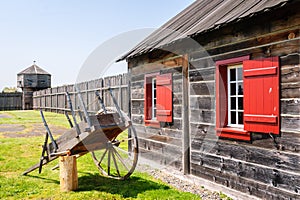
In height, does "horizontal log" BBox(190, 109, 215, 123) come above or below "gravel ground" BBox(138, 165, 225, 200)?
above

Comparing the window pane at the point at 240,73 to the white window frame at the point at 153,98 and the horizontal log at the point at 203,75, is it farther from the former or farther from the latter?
the white window frame at the point at 153,98

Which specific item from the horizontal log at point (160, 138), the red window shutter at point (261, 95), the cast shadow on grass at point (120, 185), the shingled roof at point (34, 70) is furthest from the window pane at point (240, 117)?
the shingled roof at point (34, 70)

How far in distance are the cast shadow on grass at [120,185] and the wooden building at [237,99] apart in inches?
36.1

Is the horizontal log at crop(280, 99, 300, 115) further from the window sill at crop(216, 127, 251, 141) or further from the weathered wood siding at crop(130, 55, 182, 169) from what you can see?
the weathered wood siding at crop(130, 55, 182, 169)

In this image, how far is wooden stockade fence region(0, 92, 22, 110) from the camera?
3116 cm

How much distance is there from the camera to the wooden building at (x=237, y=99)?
3.95 meters

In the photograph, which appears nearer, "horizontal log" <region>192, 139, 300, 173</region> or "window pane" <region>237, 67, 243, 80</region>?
"horizontal log" <region>192, 139, 300, 173</region>

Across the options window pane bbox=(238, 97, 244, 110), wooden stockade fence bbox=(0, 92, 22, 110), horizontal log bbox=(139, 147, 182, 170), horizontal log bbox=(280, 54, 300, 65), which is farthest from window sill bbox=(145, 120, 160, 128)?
wooden stockade fence bbox=(0, 92, 22, 110)

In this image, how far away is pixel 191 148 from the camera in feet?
19.4

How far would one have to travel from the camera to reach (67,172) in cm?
518

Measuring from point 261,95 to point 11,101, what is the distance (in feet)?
107

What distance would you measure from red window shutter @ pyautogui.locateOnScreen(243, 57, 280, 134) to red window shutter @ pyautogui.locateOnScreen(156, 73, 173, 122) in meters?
2.28

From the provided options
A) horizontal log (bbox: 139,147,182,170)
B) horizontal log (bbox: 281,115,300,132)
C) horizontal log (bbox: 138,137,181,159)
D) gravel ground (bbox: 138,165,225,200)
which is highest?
horizontal log (bbox: 281,115,300,132)

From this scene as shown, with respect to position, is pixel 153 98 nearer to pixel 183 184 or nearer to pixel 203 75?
pixel 203 75
